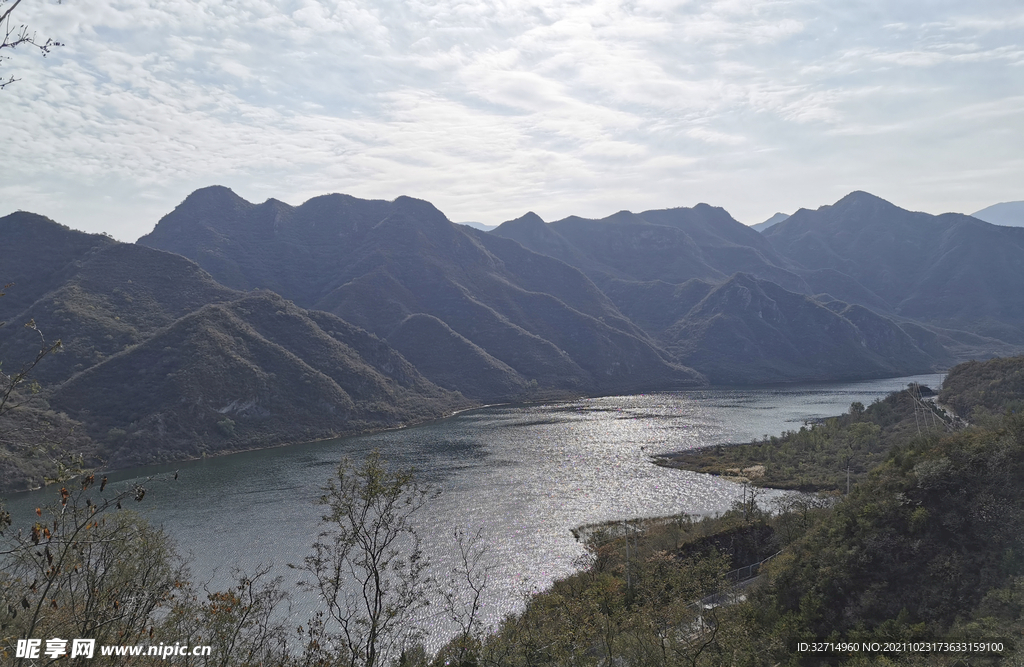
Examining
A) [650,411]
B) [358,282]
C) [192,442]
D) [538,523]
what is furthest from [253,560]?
[358,282]

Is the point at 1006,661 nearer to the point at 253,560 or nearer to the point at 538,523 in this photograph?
the point at 538,523

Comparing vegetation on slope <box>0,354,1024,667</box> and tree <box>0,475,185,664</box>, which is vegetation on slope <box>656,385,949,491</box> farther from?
tree <box>0,475,185,664</box>

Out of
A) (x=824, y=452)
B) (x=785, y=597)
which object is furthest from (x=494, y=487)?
(x=824, y=452)

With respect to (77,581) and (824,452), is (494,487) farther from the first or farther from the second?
(77,581)

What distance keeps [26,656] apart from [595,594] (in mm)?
16402

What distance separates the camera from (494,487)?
65125mm

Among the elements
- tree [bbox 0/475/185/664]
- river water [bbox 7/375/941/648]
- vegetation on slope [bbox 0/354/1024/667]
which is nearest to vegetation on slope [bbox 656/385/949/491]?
river water [bbox 7/375/941/648]

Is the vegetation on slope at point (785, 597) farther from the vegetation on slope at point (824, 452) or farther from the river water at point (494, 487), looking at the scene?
the vegetation on slope at point (824, 452)

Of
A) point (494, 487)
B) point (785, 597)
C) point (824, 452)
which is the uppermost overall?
point (785, 597)

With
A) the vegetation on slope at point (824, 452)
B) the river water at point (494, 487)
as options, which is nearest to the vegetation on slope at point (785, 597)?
the river water at point (494, 487)

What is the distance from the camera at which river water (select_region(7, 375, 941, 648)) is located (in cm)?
4531

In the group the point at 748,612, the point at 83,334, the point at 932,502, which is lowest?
the point at 748,612

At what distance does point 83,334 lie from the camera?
105 meters

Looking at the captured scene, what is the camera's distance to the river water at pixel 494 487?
45.3 m
